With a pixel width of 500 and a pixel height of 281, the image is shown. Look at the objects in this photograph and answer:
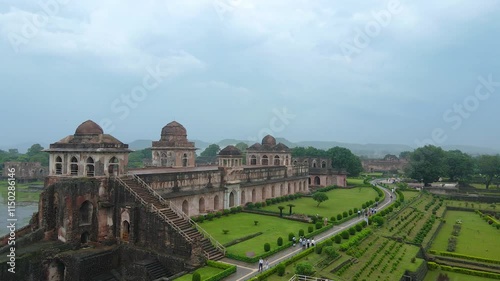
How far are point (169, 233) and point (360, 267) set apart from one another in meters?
12.7

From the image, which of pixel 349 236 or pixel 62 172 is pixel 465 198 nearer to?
pixel 349 236

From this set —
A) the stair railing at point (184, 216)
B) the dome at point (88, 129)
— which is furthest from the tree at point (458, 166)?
the dome at point (88, 129)

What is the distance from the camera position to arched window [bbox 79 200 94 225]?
26.8 meters

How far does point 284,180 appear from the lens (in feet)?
180

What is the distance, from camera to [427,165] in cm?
6762

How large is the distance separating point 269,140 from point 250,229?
107 feet

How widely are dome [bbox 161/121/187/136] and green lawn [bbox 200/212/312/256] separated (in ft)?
49.1

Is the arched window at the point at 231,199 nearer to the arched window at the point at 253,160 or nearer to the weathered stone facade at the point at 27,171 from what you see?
the arched window at the point at 253,160

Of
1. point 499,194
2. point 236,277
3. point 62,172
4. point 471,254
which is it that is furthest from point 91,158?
point 499,194

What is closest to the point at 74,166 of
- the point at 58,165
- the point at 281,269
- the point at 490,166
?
the point at 58,165

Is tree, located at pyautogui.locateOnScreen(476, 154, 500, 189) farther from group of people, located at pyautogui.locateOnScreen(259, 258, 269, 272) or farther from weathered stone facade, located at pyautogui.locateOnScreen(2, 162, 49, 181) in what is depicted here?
weathered stone facade, located at pyautogui.locateOnScreen(2, 162, 49, 181)

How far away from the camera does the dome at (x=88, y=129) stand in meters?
28.8

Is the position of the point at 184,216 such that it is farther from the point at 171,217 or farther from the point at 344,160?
the point at 344,160

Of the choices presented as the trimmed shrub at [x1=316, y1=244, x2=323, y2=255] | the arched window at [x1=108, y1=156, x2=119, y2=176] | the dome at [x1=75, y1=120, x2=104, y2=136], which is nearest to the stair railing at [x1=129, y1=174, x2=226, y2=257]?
the arched window at [x1=108, y1=156, x2=119, y2=176]
